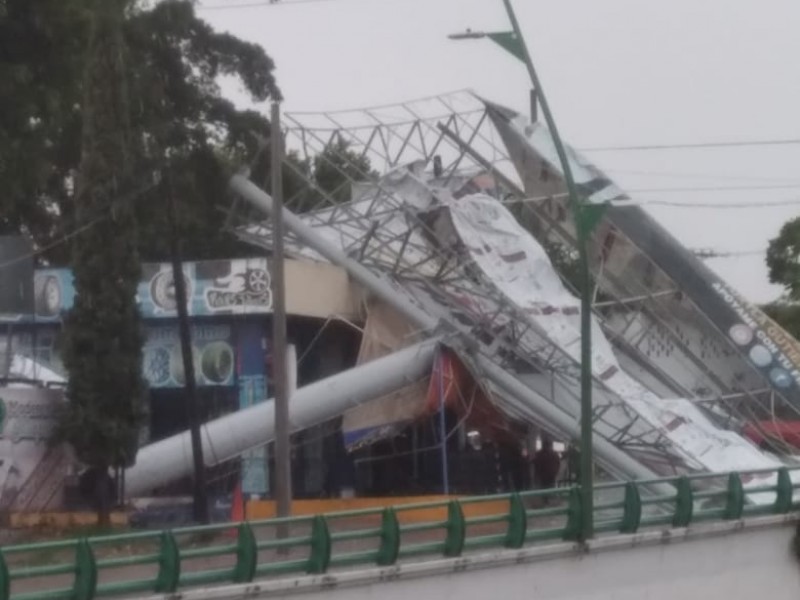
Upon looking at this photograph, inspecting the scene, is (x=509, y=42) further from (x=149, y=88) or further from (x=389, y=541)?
(x=149, y=88)

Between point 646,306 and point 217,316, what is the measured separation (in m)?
9.88

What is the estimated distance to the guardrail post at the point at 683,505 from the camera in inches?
1198

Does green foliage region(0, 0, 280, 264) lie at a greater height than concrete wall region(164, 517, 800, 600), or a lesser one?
greater

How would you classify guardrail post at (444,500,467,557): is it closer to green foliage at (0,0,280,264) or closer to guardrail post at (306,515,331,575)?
guardrail post at (306,515,331,575)

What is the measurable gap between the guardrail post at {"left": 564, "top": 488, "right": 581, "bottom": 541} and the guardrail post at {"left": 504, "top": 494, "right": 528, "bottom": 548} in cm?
100

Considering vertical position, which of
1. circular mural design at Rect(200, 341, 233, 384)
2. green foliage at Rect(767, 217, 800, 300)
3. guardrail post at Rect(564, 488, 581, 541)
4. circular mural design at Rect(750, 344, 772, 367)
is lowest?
guardrail post at Rect(564, 488, 581, 541)

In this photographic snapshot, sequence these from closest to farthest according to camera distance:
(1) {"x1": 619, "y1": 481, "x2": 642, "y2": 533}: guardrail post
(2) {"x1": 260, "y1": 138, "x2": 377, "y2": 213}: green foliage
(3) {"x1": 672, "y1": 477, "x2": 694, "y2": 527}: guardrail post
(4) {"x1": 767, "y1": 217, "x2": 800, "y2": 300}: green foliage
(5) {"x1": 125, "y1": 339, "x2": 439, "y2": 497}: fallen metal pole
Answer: (1) {"x1": 619, "y1": 481, "x2": 642, "y2": 533}: guardrail post, (3) {"x1": 672, "y1": 477, "x2": 694, "y2": 527}: guardrail post, (5) {"x1": 125, "y1": 339, "x2": 439, "y2": 497}: fallen metal pole, (2) {"x1": 260, "y1": 138, "x2": 377, "y2": 213}: green foliage, (4) {"x1": 767, "y1": 217, "x2": 800, "y2": 300}: green foliage

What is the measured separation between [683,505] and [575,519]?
3.07m

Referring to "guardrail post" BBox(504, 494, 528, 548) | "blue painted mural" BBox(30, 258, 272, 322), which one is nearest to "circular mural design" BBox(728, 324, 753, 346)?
"blue painted mural" BBox(30, 258, 272, 322)

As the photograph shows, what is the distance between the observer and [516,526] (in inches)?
1065

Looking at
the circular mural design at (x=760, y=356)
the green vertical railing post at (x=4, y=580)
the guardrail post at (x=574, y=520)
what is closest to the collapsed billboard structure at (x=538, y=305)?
the circular mural design at (x=760, y=356)

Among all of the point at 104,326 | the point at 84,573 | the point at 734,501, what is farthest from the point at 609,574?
the point at 104,326

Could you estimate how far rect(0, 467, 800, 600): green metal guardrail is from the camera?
67.4ft

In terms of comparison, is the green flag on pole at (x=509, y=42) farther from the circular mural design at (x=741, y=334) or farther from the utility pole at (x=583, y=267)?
the circular mural design at (x=741, y=334)
